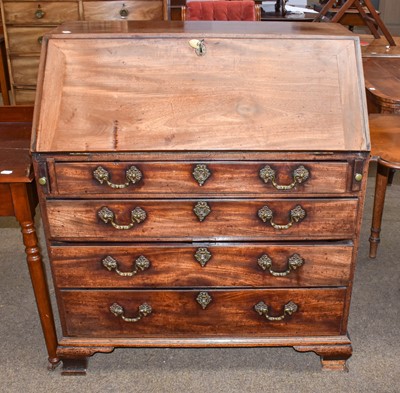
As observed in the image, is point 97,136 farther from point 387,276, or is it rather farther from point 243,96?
point 387,276

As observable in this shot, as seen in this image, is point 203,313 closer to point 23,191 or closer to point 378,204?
point 23,191

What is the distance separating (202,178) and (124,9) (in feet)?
10.9

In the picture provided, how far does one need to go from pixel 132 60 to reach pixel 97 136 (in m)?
0.30

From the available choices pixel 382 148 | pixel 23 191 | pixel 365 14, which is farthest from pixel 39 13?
pixel 382 148

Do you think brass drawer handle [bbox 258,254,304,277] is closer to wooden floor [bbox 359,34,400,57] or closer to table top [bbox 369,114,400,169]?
table top [bbox 369,114,400,169]

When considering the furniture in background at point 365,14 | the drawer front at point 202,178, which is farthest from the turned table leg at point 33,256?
the furniture in background at point 365,14

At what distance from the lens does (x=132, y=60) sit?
78.5 inches

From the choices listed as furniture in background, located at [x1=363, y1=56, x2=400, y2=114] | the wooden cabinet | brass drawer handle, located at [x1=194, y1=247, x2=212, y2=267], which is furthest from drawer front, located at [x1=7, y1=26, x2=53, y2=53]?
brass drawer handle, located at [x1=194, y1=247, x2=212, y2=267]

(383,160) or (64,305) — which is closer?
(383,160)

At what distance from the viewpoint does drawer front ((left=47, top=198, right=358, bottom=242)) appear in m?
2.05

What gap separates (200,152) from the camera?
195 cm

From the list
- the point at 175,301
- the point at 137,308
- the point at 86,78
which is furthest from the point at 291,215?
the point at 86,78

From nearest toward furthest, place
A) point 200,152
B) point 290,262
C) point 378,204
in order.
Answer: point 200,152 → point 290,262 → point 378,204

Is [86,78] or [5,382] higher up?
[86,78]
